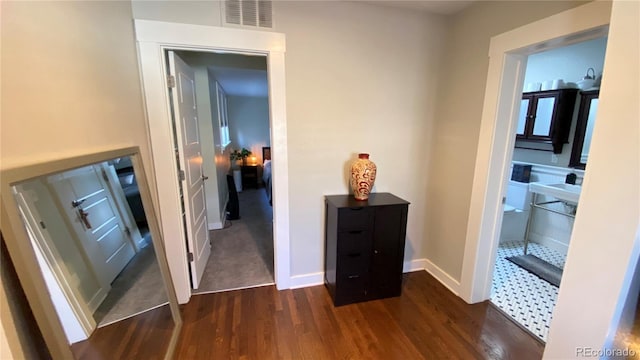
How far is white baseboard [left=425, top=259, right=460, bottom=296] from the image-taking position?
2.39 meters

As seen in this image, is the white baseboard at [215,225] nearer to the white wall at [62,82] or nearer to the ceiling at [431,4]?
the white wall at [62,82]

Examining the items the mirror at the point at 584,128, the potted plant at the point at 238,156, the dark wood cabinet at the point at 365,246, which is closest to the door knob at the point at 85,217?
the dark wood cabinet at the point at 365,246

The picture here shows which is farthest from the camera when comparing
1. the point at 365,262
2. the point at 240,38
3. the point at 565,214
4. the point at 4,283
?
the point at 565,214

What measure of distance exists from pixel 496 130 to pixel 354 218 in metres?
1.25

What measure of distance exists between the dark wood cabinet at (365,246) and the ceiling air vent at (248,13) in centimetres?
148

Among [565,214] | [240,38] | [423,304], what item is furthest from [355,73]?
[565,214]

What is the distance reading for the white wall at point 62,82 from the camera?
82 cm

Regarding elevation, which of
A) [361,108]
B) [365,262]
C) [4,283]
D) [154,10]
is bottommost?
[365,262]

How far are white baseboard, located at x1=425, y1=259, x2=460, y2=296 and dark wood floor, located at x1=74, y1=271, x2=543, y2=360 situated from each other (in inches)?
3.3

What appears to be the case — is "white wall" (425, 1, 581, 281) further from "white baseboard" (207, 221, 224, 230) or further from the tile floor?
"white baseboard" (207, 221, 224, 230)

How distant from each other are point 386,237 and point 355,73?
1404 millimetres

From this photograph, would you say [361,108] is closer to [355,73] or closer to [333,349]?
[355,73]

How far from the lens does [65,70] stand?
1.09 meters

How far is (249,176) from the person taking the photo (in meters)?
6.44
